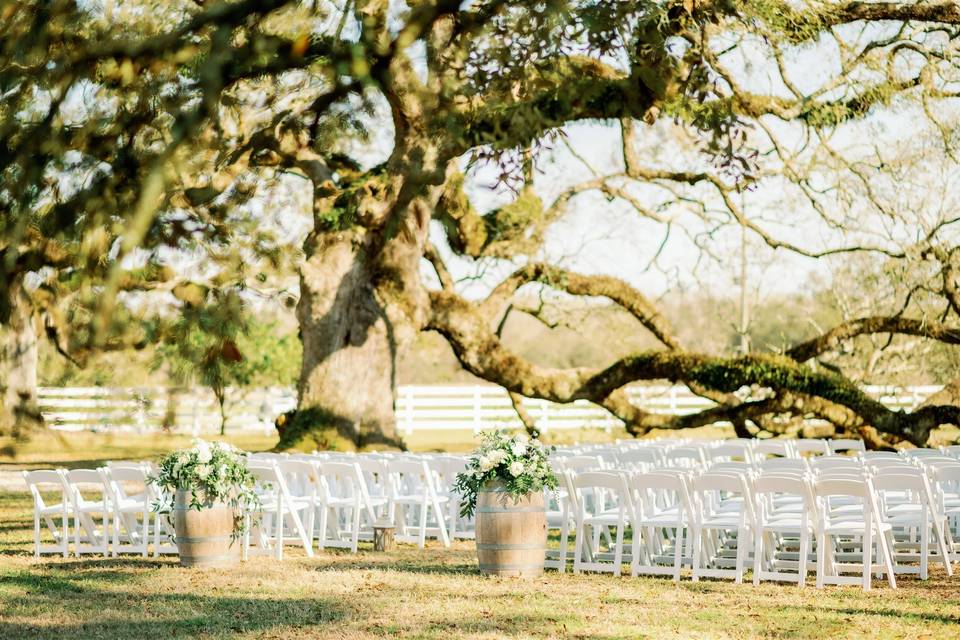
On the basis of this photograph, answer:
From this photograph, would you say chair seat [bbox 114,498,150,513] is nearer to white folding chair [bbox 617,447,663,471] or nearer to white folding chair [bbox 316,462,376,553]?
white folding chair [bbox 316,462,376,553]

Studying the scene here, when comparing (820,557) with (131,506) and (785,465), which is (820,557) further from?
(131,506)

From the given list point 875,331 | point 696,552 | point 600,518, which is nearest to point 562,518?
point 600,518

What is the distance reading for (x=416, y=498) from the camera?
1240 cm

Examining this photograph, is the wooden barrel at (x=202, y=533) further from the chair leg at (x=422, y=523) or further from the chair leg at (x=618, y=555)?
the chair leg at (x=618, y=555)

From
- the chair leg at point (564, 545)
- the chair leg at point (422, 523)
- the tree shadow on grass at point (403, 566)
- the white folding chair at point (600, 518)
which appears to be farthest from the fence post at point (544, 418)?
the chair leg at point (564, 545)

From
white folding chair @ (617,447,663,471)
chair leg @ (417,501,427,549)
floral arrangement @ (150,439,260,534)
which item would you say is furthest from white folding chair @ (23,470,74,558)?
white folding chair @ (617,447,663,471)

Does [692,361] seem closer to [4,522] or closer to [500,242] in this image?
[500,242]

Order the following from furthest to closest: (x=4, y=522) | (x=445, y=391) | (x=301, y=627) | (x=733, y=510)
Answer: (x=445, y=391) < (x=4, y=522) < (x=733, y=510) < (x=301, y=627)

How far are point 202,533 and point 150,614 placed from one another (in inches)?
84.4

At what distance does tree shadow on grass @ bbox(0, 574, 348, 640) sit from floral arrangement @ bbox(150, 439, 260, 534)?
131cm

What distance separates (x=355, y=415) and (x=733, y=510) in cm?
1019

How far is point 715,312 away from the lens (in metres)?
36.2

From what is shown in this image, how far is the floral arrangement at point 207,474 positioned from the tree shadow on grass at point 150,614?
131 cm

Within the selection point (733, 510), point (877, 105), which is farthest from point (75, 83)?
point (877, 105)
